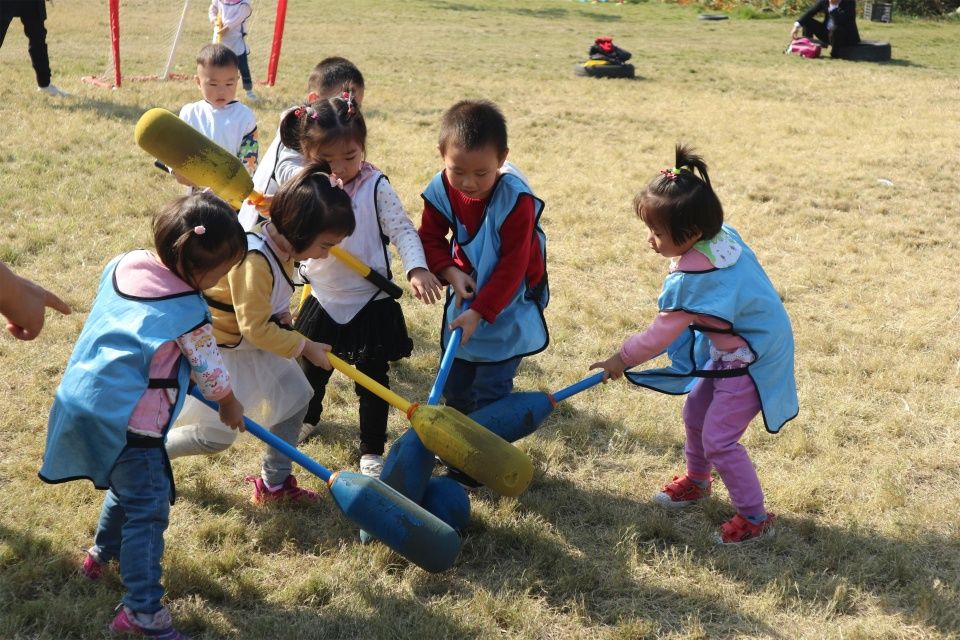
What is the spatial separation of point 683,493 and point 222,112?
2.90m

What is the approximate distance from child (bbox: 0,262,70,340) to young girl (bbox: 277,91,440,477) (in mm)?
929

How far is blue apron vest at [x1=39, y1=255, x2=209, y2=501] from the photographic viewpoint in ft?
8.02

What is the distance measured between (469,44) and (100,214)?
406 inches

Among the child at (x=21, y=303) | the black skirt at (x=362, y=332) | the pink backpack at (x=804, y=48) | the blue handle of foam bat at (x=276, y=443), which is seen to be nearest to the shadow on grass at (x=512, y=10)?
the pink backpack at (x=804, y=48)

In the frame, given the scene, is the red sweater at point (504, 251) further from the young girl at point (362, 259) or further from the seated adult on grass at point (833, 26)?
the seated adult on grass at point (833, 26)

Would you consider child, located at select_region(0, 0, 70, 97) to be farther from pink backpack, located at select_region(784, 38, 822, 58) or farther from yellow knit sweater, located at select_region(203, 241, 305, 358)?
pink backpack, located at select_region(784, 38, 822, 58)

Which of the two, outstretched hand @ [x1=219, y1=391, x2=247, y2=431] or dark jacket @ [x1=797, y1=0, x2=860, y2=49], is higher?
dark jacket @ [x1=797, y1=0, x2=860, y2=49]

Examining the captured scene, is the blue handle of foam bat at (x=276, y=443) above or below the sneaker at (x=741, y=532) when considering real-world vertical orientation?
above

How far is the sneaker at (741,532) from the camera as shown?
3.27 m

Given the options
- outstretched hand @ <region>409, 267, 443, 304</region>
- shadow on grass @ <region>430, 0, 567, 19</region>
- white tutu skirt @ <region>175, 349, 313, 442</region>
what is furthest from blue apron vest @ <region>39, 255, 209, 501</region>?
shadow on grass @ <region>430, 0, 567, 19</region>

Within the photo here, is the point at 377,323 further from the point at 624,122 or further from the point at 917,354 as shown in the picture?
the point at 624,122

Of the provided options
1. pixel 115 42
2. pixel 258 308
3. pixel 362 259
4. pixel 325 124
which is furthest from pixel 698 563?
pixel 115 42

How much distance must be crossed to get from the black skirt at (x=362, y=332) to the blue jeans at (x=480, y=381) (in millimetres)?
243

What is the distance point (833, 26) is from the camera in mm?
14484
